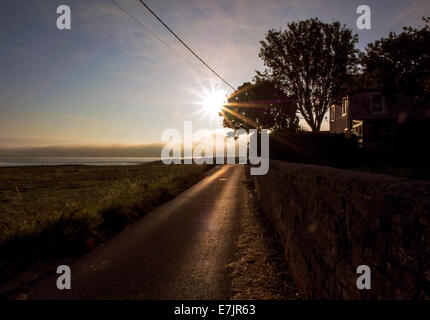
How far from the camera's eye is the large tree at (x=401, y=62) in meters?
18.3

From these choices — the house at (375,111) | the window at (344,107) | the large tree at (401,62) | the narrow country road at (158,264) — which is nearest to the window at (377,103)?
the house at (375,111)

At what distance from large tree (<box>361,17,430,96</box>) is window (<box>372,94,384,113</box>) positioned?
312 inches

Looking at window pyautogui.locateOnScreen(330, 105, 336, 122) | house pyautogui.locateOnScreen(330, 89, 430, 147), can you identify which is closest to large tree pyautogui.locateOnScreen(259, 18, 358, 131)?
house pyautogui.locateOnScreen(330, 89, 430, 147)

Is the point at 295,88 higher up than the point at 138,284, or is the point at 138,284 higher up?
the point at 295,88

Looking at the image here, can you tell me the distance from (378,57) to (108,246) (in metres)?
21.5

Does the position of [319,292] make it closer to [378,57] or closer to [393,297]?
[393,297]

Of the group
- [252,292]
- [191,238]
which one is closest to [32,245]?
[191,238]

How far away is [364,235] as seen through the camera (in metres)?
2.08

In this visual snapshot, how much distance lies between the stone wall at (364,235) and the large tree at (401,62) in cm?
1874

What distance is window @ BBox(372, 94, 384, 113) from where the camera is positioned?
27953 millimetres

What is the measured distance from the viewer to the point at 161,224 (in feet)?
29.6

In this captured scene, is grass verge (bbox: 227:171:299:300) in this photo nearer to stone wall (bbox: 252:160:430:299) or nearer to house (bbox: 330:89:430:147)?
stone wall (bbox: 252:160:430:299)

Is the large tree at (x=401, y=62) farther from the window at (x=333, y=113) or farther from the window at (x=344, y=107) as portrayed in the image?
the window at (x=333, y=113)

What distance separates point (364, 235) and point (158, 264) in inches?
172
